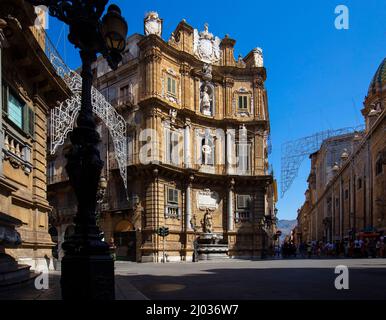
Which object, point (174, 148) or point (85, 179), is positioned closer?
point (85, 179)

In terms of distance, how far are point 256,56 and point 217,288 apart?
31925 millimetres

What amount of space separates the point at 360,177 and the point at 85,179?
4494cm

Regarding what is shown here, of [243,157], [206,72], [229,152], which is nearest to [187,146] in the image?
[229,152]

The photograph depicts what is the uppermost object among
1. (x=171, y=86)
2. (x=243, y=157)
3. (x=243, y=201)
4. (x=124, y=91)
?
(x=171, y=86)

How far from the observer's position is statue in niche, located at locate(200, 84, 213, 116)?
3641cm

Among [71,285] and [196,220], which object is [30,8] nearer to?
[71,285]

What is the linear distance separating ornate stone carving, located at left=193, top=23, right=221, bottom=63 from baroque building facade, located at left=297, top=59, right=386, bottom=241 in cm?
1527

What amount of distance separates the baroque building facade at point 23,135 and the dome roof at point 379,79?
47821mm

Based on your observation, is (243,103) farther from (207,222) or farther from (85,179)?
(85,179)

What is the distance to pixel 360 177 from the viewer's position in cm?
4634

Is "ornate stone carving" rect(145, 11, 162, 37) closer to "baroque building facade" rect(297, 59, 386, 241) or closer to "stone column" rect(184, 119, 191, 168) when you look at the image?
"stone column" rect(184, 119, 191, 168)

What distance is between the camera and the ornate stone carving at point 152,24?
33.4 metres

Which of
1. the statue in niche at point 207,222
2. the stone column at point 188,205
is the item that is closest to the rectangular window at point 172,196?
the stone column at point 188,205

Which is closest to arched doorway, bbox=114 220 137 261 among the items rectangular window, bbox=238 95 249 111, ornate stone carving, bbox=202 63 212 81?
ornate stone carving, bbox=202 63 212 81
